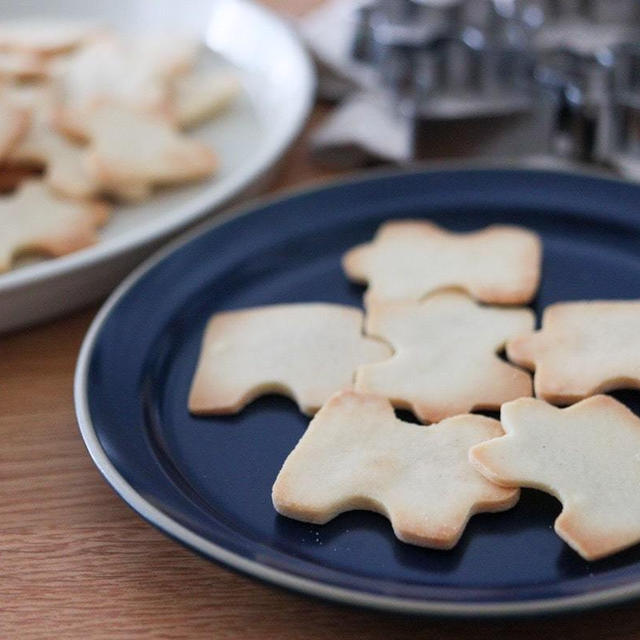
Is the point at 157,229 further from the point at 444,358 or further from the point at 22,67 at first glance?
the point at 22,67

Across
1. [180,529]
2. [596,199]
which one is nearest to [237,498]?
[180,529]

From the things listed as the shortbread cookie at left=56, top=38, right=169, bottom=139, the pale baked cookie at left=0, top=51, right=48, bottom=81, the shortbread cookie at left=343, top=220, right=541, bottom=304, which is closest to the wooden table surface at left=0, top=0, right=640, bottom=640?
the shortbread cookie at left=343, top=220, right=541, bottom=304

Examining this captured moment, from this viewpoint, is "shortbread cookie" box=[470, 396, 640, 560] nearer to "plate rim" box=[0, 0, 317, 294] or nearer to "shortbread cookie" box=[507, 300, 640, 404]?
"shortbread cookie" box=[507, 300, 640, 404]

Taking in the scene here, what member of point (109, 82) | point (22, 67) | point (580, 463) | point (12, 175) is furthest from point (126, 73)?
point (580, 463)


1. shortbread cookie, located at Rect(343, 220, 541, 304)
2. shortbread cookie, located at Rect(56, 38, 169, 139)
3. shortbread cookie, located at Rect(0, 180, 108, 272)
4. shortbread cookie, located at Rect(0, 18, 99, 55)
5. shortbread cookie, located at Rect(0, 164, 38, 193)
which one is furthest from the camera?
shortbread cookie, located at Rect(0, 18, 99, 55)

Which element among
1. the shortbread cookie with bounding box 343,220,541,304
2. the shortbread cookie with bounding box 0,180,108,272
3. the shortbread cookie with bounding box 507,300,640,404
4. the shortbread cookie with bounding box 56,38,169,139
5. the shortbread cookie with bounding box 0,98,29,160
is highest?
the shortbread cookie with bounding box 507,300,640,404

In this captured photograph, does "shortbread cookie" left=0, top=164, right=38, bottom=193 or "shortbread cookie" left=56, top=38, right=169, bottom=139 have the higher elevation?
"shortbread cookie" left=56, top=38, right=169, bottom=139

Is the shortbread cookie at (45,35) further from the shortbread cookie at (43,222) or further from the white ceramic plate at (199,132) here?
the shortbread cookie at (43,222)
